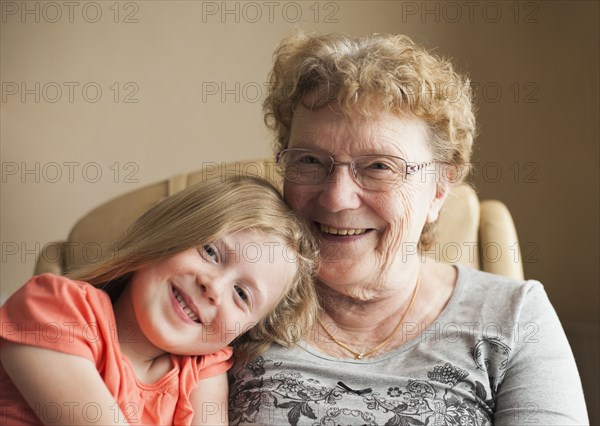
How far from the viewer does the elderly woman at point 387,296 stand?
1652mm

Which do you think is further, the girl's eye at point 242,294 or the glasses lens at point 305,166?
the glasses lens at point 305,166

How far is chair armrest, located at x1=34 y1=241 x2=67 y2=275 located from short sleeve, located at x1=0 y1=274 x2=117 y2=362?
795 mm

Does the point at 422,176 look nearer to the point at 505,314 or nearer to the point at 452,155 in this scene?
the point at 452,155

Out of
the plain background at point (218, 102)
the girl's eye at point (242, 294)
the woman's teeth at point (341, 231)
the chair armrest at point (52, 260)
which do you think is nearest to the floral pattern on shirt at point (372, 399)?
the girl's eye at point (242, 294)

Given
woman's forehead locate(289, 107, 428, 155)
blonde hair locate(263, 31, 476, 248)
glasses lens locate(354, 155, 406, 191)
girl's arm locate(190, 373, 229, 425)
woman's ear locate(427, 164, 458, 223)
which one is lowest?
girl's arm locate(190, 373, 229, 425)

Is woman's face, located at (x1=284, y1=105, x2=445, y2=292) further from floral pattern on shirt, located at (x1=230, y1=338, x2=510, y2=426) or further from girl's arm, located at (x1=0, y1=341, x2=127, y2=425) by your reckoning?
girl's arm, located at (x1=0, y1=341, x2=127, y2=425)

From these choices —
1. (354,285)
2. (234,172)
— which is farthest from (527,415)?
(234,172)

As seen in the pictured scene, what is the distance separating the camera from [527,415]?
1.61 meters

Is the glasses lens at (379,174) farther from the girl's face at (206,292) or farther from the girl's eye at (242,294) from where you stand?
the girl's eye at (242,294)

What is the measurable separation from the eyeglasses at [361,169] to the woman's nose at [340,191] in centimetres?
1

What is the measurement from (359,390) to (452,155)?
0.61 metres

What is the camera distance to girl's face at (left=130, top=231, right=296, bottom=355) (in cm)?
154

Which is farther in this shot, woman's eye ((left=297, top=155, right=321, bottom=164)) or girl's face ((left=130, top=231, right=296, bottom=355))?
woman's eye ((left=297, top=155, right=321, bottom=164))

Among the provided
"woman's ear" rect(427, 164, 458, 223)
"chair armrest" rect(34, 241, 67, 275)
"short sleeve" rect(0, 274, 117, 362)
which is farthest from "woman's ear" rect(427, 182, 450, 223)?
"chair armrest" rect(34, 241, 67, 275)
